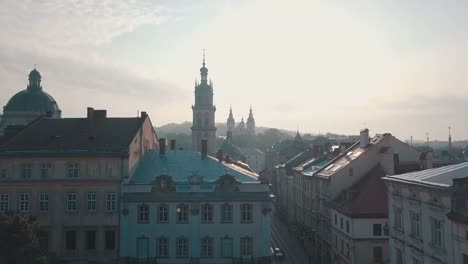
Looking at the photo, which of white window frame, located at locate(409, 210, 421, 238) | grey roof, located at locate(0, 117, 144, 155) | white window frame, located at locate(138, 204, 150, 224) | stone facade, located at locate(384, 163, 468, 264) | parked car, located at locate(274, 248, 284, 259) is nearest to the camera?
stone facade, located at locate(384, 163, 468, 264)

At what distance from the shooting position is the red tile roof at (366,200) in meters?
42.3

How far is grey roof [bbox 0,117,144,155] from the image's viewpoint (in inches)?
1793

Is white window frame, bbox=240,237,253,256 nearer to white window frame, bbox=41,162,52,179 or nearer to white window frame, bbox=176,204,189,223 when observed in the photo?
white window frame, bbox=176,204,189,223

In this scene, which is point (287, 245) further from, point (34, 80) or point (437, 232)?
point (34, 80)

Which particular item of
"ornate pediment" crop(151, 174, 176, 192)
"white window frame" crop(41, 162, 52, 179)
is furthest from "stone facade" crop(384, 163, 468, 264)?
"white window frame" crop(41, 162, 52, 179)

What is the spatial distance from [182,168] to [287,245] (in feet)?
80.7

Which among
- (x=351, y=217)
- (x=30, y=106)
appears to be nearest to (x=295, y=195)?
(x=351, y=217)

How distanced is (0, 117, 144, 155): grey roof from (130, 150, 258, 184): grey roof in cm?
352

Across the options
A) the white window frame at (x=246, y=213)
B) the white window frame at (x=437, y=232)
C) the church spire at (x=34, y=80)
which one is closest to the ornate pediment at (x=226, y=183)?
the white window frame at (x=246, y=213)

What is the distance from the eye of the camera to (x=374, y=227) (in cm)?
4212

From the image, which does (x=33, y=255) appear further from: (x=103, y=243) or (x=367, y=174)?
(x=367, y=174)

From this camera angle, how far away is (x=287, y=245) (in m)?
65.7

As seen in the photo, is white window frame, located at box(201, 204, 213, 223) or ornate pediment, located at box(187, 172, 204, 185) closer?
white window frame, located at box(201, 204, 213, 223)

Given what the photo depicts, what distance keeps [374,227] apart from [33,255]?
27.6 meters
